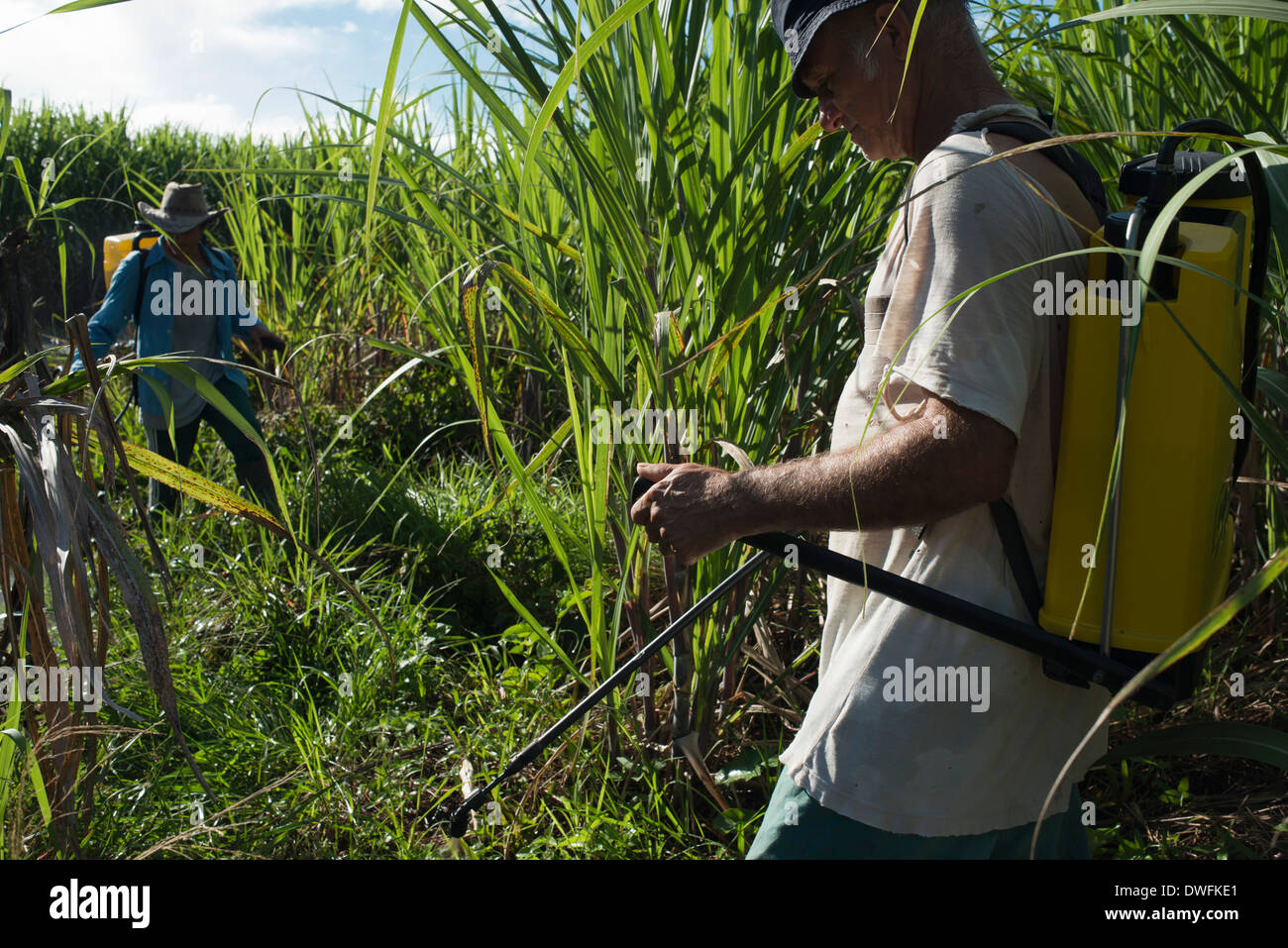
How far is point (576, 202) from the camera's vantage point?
69.2 inches

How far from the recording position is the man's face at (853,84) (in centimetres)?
125

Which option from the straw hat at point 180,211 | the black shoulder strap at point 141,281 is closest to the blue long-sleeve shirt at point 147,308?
the black shoulder strap at point 141,281

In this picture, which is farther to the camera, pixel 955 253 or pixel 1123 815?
pixel 1123 815

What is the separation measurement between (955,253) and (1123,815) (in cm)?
153

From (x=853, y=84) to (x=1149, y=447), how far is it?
622 mm

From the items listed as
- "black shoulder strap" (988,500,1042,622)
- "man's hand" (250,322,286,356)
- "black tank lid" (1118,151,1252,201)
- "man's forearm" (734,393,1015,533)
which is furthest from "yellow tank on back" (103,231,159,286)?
"black tank lid" (1118,151,1252,201)

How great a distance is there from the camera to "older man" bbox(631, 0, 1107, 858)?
42.7 inches

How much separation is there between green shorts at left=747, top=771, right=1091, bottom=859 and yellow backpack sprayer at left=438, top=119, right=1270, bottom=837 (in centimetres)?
26

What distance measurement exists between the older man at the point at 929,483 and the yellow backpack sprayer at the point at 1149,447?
0.18 ft

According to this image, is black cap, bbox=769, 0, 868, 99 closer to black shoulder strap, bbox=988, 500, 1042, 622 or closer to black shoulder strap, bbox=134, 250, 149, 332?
black shoulder strap, bbox=988, 500, 1042, 622

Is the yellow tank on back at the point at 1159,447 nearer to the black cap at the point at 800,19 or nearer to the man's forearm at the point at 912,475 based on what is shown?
the man's forearm at the point at 912,475

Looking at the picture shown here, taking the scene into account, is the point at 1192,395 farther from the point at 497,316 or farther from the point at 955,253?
the point at 497,316

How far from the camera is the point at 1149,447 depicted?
1003 mm

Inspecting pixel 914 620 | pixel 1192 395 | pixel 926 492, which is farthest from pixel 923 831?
pixel 1192 395
